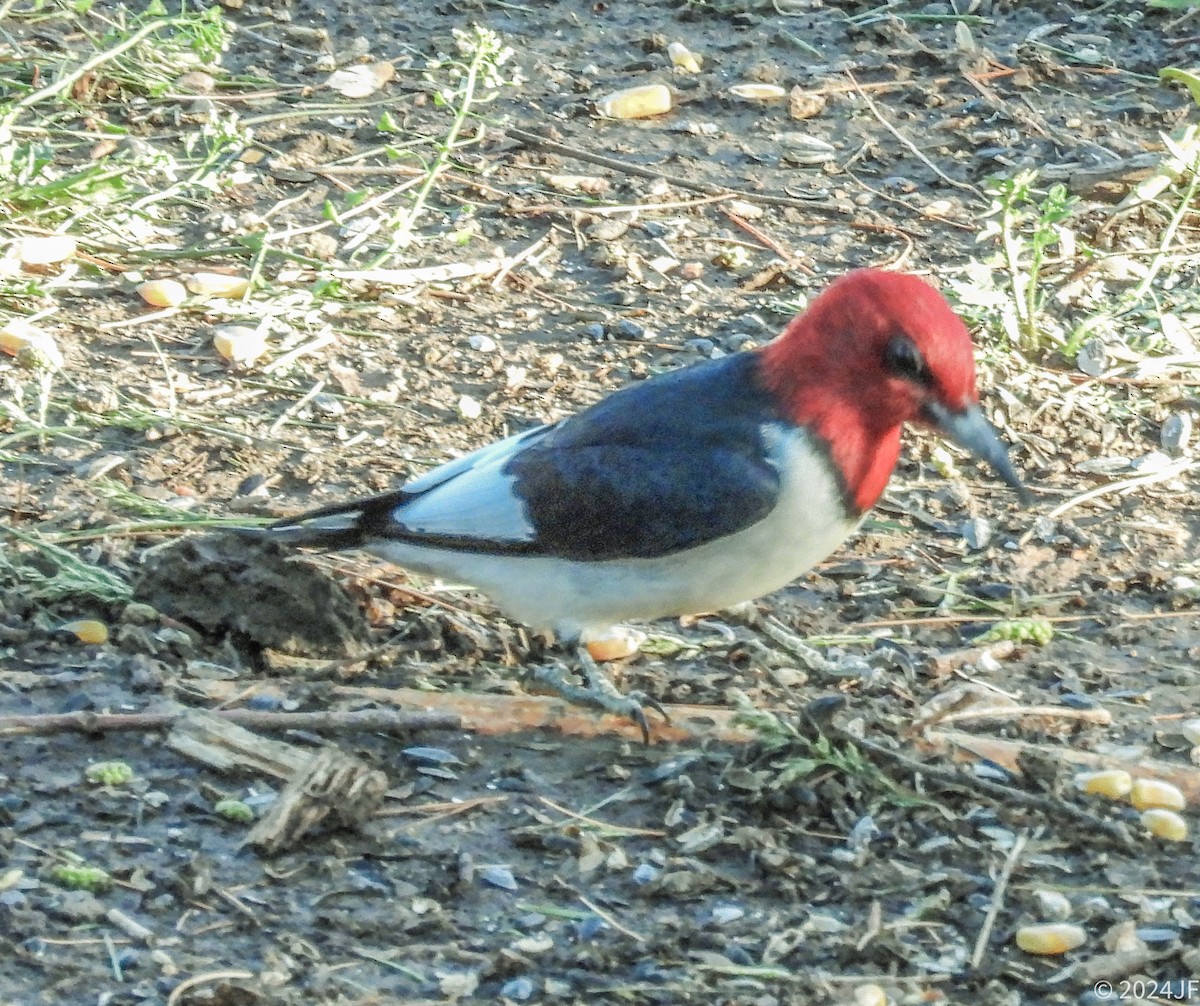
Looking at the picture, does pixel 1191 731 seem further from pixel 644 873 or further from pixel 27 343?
pixel 27 343

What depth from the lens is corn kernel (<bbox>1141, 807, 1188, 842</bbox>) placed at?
3.36 meters

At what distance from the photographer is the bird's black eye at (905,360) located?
142 inches

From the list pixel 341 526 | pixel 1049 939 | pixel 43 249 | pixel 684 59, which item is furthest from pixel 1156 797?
pixel 684 59

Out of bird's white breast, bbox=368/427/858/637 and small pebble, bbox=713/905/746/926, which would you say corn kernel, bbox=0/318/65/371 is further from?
small pebble, bbox=713/905/746/926

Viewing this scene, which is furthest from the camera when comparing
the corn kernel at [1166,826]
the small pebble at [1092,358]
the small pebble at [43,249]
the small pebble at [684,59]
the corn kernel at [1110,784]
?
the small pebble at [684,59]

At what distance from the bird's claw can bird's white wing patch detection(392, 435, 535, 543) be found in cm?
31

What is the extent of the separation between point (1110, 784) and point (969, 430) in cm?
77

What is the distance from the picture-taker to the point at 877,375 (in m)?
3.66

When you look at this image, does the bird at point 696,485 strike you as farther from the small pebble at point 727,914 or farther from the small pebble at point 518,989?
the small pebble at point 518,989

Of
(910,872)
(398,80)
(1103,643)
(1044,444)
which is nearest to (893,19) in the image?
(398,80)

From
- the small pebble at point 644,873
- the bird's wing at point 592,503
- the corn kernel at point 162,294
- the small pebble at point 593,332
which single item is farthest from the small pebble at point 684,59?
the small pebble at point 644,873

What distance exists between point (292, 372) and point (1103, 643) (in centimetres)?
247

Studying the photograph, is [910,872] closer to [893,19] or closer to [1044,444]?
[1044,444]

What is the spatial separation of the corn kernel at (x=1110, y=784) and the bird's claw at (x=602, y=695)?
34.0 inches
